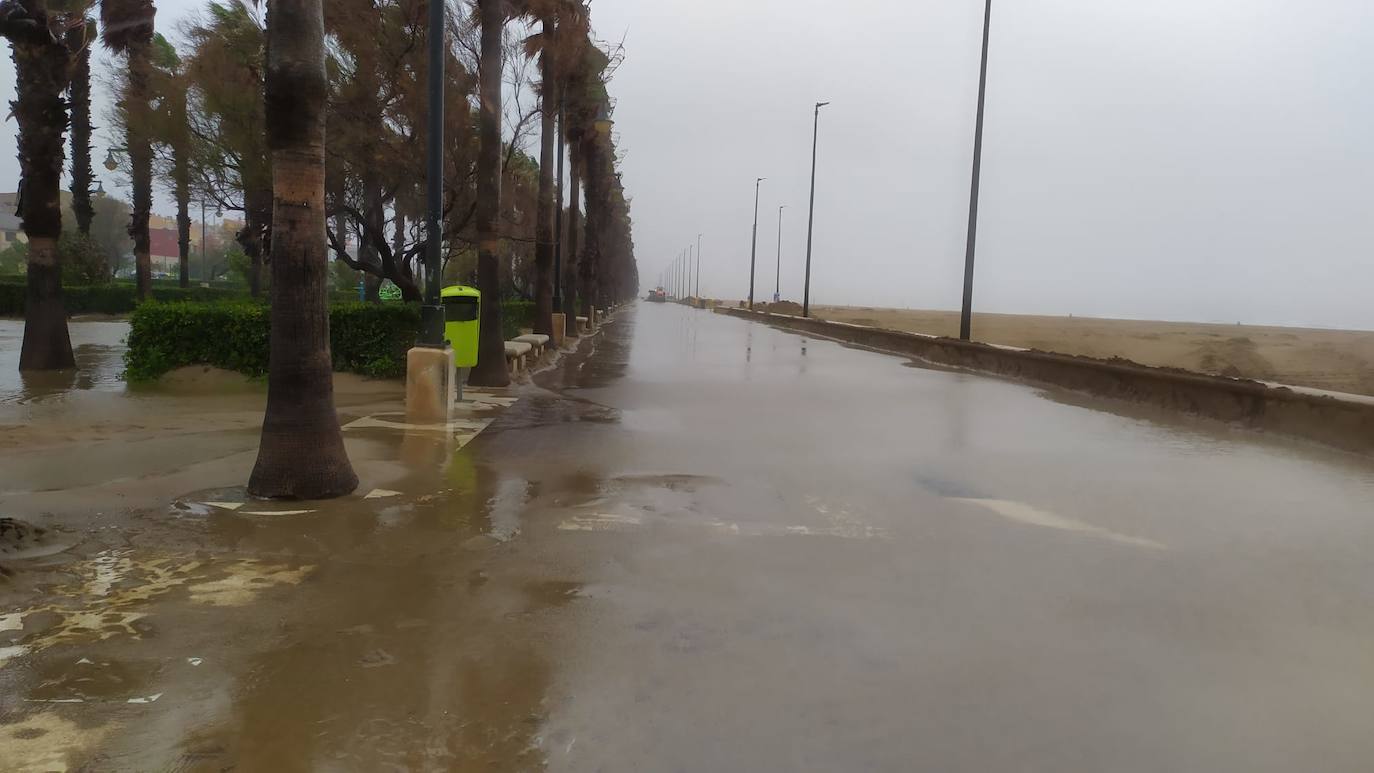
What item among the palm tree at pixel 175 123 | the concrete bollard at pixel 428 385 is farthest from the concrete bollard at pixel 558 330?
the concrete bollard at pixel 428 385

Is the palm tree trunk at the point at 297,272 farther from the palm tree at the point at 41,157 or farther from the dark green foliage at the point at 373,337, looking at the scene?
the palm tree at the point at 41,157

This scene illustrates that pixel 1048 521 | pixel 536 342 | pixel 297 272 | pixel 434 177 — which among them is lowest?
pixel 1048 521

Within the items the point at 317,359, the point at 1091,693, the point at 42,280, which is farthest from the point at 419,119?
the point at 1091,693

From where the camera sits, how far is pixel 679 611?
5.14 m

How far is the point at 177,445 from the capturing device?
31.2 ft

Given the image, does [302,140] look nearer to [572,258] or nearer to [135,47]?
[135,47]

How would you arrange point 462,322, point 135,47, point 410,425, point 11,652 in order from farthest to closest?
1. point 135,47
2. point 462,322
3. point 410,425
4. point 11,652

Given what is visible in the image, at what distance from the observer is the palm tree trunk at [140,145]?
23.4m

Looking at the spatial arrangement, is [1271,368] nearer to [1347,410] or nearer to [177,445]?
[1347,410]

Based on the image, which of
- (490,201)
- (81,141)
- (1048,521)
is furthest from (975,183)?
(81,141)

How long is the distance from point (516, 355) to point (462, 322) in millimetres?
4553

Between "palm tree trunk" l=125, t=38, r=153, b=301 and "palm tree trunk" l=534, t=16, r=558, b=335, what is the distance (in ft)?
31.3

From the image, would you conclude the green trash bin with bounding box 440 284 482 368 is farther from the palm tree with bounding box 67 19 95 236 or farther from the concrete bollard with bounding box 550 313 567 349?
the palm tree with bounding box 67 19 95 236

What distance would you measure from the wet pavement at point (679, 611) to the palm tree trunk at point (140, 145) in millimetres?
16106
